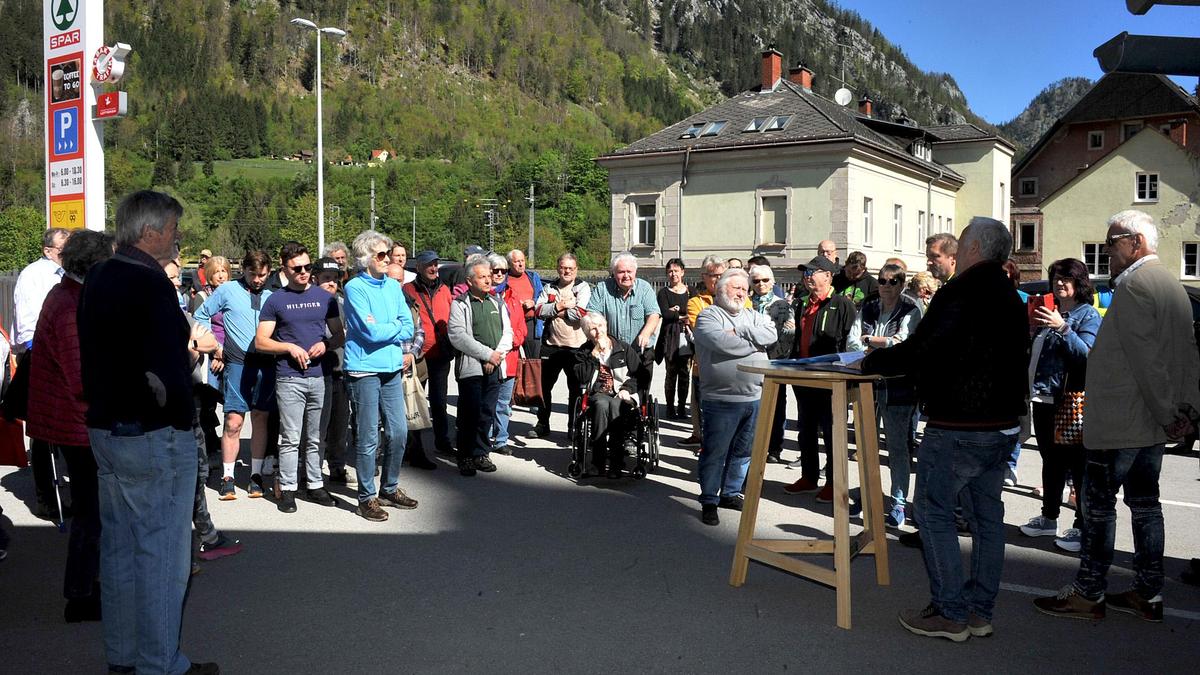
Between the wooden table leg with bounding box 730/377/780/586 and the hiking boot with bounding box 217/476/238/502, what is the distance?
13.1 ft

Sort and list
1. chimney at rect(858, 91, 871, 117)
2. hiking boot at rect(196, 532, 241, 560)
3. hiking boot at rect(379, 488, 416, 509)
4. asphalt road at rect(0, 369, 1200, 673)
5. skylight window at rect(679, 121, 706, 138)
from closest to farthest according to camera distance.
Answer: asphalt road at rect(0, 369, 1200, 673)
hiking boot at rect(196, 532, 241, 560)
hiking boot at rect(379, 488, 416, 509)
skylight window at rect(679, 121, 706, 138)
chimney at rect(858, 91, 871, 117)

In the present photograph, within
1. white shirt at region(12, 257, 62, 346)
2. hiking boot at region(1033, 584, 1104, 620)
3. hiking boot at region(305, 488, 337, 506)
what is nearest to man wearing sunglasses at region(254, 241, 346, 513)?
hiking boot at region(305, 488, 337, 506)

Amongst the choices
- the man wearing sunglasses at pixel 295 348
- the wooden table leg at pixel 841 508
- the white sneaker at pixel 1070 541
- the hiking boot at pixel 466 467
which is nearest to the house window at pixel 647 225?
the hiking boot at pixel 466 467

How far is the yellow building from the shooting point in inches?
1501

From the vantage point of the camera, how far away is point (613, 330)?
925 cm

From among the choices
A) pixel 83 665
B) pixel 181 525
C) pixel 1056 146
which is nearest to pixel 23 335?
pixel 83 665

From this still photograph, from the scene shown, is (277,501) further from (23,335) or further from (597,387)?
(597,387)

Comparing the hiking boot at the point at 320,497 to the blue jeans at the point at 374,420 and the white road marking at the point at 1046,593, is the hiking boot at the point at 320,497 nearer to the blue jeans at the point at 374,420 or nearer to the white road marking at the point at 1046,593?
the blue jeans at the point at 374,420

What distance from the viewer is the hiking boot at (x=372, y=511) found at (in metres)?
6.62

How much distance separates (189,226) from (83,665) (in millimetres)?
90448

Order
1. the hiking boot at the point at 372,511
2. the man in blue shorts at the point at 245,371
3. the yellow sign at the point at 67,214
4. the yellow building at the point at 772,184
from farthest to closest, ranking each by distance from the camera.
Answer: the yellow building at the point at 772,184 < the yellow sign at the point at 67,214 < the man in blue shorts at the point at 245,371 < the hiking boot at the point at 372,511

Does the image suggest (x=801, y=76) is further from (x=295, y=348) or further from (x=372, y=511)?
(x=372, y=511)

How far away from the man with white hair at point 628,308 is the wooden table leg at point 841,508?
Answer: 14.4ft

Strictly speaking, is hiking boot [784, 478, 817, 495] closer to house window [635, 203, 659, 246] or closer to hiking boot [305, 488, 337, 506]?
hiking boot [305, 488, 337, 506]
